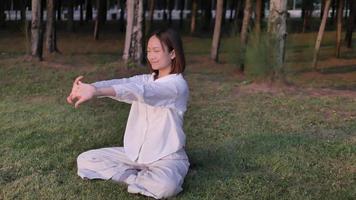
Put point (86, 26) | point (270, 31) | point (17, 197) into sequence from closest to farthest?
point (17, 197), point (270, 31), point (86, 26)

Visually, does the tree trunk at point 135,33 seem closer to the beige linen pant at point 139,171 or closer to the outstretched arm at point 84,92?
the beige linen pant at point 139,171

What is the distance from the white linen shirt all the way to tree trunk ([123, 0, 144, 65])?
6.79 metres

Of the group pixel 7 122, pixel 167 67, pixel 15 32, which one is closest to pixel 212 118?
pixel 7 122

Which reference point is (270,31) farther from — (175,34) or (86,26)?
(86,26)

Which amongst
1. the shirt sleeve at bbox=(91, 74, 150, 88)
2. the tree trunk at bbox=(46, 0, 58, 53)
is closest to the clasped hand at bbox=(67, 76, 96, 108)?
the shirt sleeve at bbox=(91, 74, 150, 88)

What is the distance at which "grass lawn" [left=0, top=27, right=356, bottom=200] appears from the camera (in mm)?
4148

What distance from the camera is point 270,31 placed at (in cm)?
912

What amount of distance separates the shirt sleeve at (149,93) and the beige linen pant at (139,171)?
44cm

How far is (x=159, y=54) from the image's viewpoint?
3.90 meters

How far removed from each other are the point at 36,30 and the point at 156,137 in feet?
27.2

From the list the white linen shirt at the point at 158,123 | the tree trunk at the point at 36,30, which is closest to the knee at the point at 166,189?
the white linen shirt at the point at 158,123

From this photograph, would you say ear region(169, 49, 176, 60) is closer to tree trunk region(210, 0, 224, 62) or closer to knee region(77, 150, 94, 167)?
knee region(77, 150, 94, 167)

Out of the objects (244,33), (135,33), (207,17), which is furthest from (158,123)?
(207,17)

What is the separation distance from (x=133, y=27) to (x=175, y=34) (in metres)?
7.06
